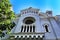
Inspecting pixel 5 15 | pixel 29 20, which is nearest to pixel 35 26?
pixel 29 20

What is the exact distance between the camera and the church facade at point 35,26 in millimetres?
19711

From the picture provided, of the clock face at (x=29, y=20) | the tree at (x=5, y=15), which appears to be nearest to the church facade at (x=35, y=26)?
the clock face at (x=29, y=20)

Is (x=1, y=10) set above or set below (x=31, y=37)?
above

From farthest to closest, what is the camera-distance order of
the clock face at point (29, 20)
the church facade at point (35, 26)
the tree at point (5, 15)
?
the clock face at point (29, 20), the church facade at point (35, 26), the tree at point (5, 15)

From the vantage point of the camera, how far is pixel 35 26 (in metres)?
23.6

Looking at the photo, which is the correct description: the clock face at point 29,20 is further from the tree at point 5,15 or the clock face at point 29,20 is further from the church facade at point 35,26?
the tree at point 5,15

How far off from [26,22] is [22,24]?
5.92ft

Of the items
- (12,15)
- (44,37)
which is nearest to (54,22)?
(44,37)

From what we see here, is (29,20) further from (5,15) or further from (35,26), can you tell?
(5,15)

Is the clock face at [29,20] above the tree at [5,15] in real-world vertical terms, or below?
above

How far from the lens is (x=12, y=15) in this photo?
11.2 meters

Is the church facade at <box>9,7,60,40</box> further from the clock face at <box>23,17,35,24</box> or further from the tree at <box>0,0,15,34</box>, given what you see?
the tree at <box>0,0,15,34</box>

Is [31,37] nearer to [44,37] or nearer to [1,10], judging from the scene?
[44,37]

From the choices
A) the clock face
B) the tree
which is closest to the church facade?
the clock face
